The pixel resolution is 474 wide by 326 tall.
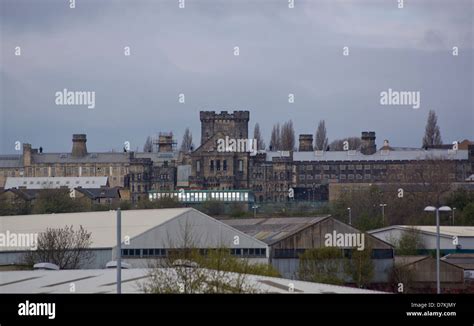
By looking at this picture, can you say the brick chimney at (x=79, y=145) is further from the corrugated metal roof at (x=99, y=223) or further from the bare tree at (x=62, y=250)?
the bare tree at (x=62, y=250)

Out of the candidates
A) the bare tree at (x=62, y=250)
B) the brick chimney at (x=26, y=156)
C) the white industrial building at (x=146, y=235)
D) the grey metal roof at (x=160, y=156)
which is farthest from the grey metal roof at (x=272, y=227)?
the brick chimney at (x=26, y=156)

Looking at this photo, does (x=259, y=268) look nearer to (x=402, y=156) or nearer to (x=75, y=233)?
(x=75, y=233)

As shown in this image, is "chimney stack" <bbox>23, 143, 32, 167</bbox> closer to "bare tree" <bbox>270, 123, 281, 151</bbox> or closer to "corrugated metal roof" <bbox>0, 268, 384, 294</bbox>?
"bare tree" <bbox>270, 123, 281, 151</bbox>

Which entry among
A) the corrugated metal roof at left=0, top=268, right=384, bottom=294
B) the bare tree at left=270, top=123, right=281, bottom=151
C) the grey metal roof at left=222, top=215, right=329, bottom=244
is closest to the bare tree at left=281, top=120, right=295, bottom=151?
the bare tree at left=270, top=123, right=281, bottom=151

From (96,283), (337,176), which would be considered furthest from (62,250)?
(337,176)

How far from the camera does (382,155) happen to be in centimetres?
7406

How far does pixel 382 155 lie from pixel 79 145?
19906mm

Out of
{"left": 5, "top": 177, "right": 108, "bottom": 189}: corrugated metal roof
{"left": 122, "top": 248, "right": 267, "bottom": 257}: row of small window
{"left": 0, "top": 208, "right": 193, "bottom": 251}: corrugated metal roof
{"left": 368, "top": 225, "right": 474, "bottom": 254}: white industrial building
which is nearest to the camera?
{"left": 122, "top": 248, "right": 267, "bottom": 257}: row of small window

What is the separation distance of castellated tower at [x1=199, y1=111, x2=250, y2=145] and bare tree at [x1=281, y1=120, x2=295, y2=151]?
5.44m

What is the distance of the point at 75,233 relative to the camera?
31.9 meters

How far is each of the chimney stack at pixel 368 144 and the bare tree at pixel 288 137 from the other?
7.89 m

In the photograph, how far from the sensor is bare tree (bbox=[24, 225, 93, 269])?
27.9 meters

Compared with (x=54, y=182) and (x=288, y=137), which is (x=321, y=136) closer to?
(x=288, y=137)
